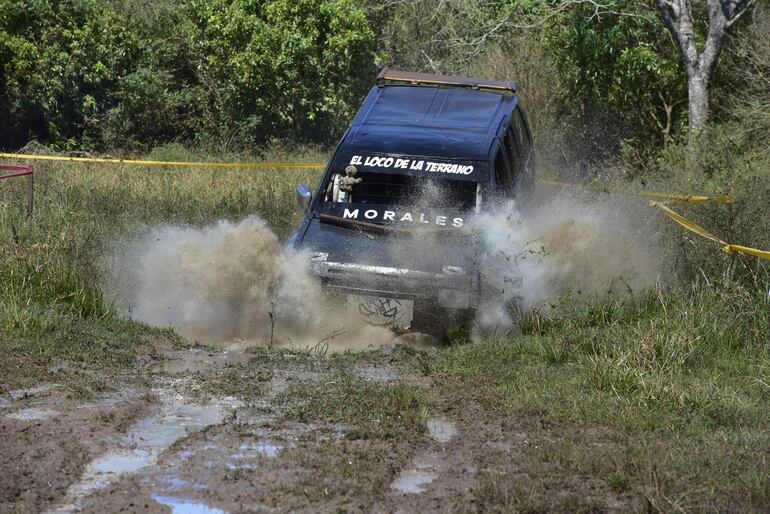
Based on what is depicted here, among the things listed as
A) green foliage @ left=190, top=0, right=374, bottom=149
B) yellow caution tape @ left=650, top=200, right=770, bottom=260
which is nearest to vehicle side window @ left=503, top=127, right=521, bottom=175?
yellow caution tape @ left=650, top=200, right=770, bottom=260

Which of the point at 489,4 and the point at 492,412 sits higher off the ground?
the point at 489,4

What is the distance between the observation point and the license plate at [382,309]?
960cm

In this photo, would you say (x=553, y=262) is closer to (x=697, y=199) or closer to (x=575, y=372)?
(x=697, y=199)

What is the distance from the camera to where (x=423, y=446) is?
6.75 m

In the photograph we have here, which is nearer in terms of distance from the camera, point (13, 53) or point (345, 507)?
point (345, 507)

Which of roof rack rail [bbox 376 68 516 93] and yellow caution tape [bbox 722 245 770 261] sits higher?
roof rack rail [bbox 376 68 516 93]

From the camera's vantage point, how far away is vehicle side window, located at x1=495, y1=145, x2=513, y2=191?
11.2 meters

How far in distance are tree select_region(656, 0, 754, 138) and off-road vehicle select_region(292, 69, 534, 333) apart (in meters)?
6.37

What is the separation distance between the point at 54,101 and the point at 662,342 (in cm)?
1600

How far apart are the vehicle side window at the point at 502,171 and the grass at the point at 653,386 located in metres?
1.75

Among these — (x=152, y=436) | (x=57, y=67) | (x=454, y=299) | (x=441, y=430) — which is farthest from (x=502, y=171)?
(x=57, y=67)

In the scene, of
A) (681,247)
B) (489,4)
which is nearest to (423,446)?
(681,247)

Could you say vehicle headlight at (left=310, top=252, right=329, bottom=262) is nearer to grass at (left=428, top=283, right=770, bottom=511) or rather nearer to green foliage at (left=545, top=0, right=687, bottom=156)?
grass at (left=428, top=283, right=770, bottom=511)

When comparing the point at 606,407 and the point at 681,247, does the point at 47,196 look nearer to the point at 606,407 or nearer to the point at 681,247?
the point at 681,247
